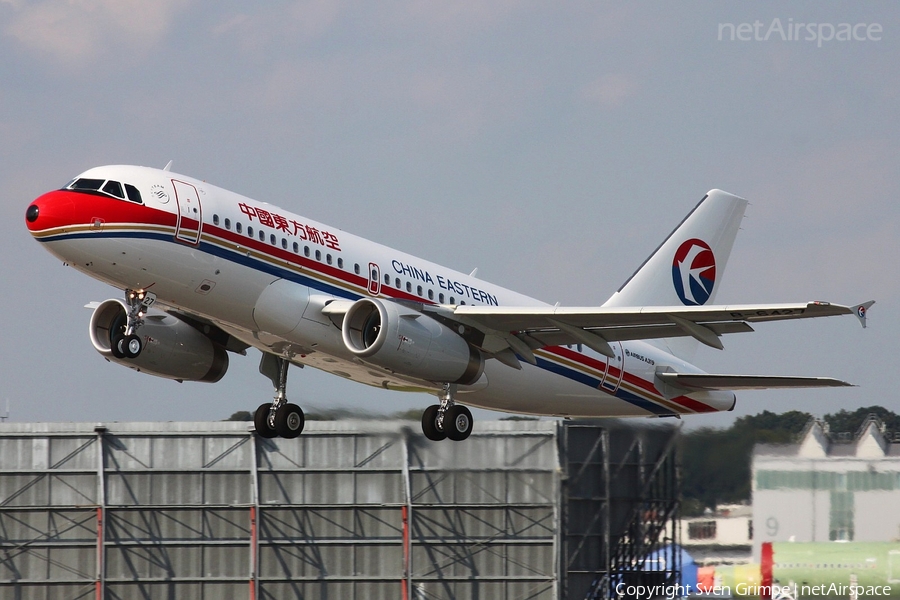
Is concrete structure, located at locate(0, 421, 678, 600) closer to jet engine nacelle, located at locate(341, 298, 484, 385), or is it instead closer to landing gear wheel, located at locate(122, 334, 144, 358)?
jet engine nacelle, located at locate(341, 298, 484, 385)

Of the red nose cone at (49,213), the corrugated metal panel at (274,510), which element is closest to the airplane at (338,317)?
the red nose cone at (49,213)

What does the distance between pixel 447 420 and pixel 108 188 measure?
362 inches

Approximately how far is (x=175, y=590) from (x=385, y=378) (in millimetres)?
16980

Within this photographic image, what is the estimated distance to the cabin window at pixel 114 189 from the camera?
24047 mm

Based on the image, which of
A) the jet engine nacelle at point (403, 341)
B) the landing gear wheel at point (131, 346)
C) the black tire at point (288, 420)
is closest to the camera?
the jet engine nacelle at point (403, 341)

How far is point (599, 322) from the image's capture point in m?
26.8

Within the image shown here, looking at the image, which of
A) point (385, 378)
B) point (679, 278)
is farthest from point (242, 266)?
point (679, 278)

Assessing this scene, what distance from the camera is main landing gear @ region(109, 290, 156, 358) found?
2498 cm

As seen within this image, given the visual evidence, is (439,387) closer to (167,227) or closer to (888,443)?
(167,227)

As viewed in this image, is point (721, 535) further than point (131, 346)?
Yes

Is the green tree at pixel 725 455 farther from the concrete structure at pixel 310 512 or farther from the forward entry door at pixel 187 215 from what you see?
the forward entry door at pixel 187 215

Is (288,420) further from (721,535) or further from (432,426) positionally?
(721,535)

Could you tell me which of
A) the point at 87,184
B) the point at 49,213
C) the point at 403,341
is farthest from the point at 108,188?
the point at 403,341

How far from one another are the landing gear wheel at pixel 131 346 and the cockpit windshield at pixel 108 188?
3361 mm
